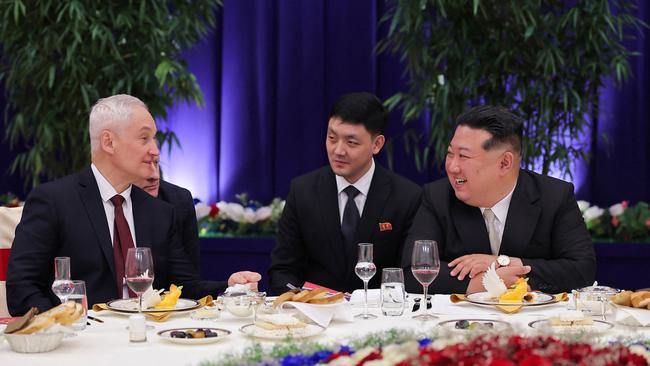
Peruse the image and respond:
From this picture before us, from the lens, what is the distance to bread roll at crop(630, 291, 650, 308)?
2658 mm

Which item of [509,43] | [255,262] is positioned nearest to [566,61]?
[509,43]

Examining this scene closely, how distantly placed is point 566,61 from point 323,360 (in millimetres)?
4196

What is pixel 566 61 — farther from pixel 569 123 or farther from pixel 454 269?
pixel 454 269

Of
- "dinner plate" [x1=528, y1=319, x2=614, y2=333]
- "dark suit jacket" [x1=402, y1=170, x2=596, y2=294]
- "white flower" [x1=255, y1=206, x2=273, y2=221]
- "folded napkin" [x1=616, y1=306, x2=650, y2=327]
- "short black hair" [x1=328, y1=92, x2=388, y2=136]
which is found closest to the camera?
"dinner plate" [x1=528, y1=319, x2=614, y2=333]

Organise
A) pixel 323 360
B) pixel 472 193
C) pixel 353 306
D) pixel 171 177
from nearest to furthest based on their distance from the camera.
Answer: pixel 323 360 → pixel 353 306 → pixel 472 193 → pixel 171 177

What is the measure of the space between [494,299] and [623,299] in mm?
373

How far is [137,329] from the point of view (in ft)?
7.21

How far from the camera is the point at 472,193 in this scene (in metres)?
3.41

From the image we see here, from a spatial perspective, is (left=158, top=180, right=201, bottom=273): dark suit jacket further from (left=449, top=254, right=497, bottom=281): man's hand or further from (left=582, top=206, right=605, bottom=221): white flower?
(left=582, top=206, right=605, bottom=221): white flower

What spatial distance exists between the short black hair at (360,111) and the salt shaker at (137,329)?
1696 mm

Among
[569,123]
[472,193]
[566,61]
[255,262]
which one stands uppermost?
[566,61]

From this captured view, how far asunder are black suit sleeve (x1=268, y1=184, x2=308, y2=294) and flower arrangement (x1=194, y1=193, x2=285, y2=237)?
194cm

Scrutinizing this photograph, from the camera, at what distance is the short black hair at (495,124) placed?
3422 mm

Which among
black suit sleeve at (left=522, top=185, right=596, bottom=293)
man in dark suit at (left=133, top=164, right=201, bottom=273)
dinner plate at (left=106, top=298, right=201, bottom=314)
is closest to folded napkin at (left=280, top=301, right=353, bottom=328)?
dinner plate at (left=106, top=298, right=201, bottom=314)
